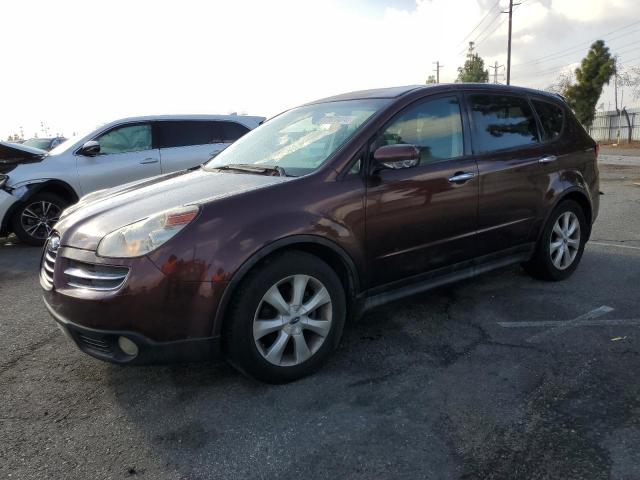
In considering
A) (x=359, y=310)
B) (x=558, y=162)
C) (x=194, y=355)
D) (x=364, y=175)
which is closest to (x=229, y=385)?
(x=194, y=355)

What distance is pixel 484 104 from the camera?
408 cm

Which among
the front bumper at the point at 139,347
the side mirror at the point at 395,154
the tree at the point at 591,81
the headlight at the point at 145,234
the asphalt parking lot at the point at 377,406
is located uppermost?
the tree at the point at 591,81

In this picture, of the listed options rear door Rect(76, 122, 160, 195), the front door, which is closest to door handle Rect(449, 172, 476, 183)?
the front door

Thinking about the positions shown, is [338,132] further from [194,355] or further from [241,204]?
[194,355]

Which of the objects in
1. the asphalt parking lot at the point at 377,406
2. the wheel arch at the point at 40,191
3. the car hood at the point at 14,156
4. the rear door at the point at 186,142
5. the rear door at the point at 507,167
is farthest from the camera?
the rear door at the point at 186,142

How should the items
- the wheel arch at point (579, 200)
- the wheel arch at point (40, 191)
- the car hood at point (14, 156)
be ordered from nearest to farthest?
the wheel arch at point (579, 200) → the wheel arch at point (40, 191) → the car hood at point (14, 156)

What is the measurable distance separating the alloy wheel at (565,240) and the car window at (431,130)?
4.68ft

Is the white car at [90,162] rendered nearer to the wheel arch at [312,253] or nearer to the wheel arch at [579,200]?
the wheel arch at [312,253]

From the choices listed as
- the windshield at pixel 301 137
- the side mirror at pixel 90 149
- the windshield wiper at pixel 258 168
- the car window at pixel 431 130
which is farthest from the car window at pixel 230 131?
the car window at pixel 431 130

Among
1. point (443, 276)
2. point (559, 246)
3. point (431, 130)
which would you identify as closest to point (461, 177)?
point (431, 130)

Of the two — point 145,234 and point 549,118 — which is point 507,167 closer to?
point 549,118

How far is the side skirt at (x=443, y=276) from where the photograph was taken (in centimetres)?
340

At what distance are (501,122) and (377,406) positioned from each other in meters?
2.58

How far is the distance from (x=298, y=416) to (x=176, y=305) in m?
0.84
